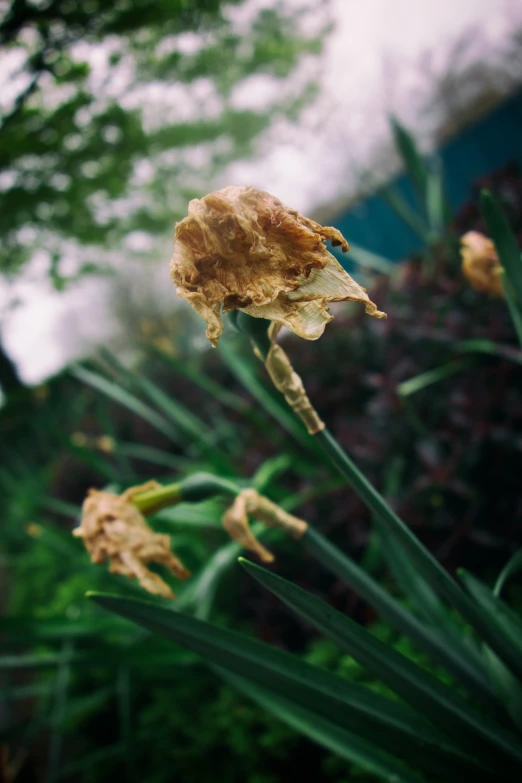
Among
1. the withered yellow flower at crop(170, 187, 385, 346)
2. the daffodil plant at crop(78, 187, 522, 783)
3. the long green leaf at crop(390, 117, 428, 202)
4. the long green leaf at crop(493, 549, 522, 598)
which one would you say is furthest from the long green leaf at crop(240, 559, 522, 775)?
the long green leaf at crop(390, 117, 428, 202)

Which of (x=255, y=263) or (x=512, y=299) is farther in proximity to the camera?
(x=512, y=299)

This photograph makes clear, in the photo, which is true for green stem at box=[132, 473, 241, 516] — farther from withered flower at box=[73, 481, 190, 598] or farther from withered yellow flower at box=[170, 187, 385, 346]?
withered yellow flower at box=[170, 187, 385, 346]

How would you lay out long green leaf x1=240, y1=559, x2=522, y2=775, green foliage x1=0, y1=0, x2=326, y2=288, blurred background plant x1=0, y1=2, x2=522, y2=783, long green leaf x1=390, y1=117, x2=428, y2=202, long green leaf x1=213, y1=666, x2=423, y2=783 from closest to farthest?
long green leaf x1=240, y1=559, x2=522, y2=775 → long green leaf x1=213, y1=666, x2=423, y2=783 → blurred background plant x1=0, y1=2, x2=522, y2=783 → long green leaf x1=390, y1=117, x2=428, y2=202 → green foliage x1=0, y1=0, x2=326, y2=288

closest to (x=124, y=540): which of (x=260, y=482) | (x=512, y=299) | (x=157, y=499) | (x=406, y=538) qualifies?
(x=157, y=499)

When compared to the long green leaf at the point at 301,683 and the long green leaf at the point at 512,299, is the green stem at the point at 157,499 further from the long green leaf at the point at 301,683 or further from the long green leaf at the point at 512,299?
the long green leaf at the point at 512,299

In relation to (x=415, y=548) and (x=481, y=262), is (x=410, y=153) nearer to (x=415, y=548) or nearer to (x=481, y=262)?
(x=481, y=262)
